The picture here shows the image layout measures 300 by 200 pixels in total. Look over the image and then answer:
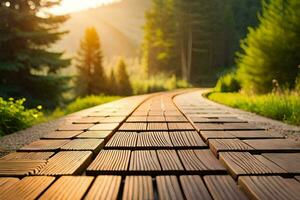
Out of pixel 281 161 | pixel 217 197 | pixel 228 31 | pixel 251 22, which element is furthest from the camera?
pixel 251 22

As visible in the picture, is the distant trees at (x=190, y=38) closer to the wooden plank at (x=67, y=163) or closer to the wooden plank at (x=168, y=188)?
the wooden plank at (x=67, y=163)

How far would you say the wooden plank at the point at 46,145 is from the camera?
3.22m

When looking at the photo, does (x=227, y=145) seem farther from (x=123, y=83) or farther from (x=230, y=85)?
(x=123, y=83)

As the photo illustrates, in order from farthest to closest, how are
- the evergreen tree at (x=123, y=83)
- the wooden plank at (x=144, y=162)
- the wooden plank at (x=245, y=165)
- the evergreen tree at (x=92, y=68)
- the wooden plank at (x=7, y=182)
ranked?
1. the evergreen tree at (x=123, y=83)
2. the evergreen tree at (x=92, y=68)
3. the wooden plank at (x=144, y=162)
4. the wooden plank at (x=245, y=165)
5. the wooden plank at (x=7, y=182)

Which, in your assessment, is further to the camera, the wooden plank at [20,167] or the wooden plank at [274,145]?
the wooden plank at [274,145]

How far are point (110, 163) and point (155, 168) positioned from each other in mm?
395

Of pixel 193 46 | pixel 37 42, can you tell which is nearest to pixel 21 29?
pixel 37 42

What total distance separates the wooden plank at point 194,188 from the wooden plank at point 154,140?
115cm

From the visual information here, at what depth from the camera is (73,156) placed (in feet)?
9.23

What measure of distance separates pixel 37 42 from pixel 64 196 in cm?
1794

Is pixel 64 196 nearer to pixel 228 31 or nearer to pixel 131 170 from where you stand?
pixel 131 170

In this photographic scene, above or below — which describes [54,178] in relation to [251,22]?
below

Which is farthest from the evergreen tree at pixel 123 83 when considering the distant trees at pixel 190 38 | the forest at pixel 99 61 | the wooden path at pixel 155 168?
the wooden path at pixel 155 168

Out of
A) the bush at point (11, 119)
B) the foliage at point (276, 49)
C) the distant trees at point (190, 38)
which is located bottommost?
the bush at point (11, 119)
